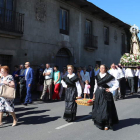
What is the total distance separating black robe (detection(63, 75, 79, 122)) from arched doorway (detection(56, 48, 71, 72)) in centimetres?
835

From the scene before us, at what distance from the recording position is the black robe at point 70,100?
18.7 feet

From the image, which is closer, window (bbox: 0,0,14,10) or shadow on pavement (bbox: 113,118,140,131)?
shadow on pavement (bbox: 113,118,140,131)

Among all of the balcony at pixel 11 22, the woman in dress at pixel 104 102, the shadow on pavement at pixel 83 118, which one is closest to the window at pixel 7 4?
the balcony at pixel 11 22

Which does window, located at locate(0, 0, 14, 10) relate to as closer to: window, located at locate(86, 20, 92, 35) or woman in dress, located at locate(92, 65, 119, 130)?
window, located at locate(86, 20, 92, 35)

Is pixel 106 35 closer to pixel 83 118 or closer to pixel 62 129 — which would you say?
pixel 83 118

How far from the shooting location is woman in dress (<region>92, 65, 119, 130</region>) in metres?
5.00

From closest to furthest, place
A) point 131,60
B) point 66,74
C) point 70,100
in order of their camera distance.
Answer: point 70,100 < point 131,60 < point 66,74

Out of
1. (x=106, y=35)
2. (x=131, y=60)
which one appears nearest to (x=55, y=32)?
(x=131, y=60)

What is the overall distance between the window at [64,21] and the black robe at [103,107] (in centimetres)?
967

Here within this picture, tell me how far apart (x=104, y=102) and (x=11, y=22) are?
7760mm

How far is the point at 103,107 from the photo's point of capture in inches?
198

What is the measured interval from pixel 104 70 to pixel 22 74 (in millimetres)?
4604

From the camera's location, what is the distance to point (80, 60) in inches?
630

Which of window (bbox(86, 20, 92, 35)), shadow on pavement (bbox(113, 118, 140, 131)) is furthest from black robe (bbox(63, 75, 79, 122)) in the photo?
window (bbox(86, 20, 92, 35))
